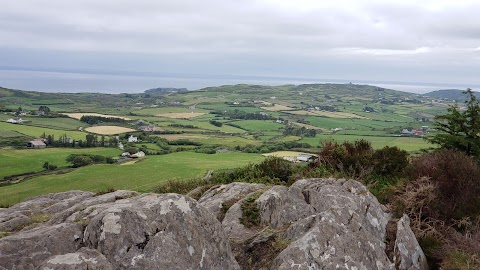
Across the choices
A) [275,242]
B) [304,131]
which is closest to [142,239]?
[275,242]

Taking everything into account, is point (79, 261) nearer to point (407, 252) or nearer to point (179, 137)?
point (407, 252)

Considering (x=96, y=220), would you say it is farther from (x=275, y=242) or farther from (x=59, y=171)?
(x=59, y=171)

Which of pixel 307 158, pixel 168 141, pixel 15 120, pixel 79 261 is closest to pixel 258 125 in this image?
pixel 168 141

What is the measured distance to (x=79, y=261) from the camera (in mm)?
6820

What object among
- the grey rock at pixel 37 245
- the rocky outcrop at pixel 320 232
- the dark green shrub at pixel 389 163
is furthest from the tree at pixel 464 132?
the grey rock at pixel 37 245

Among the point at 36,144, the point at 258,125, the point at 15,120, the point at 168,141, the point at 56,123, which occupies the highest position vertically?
the point at 15,120

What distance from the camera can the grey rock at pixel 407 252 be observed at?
9883 mm

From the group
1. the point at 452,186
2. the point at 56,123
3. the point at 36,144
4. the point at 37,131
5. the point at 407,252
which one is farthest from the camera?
the point at 56,123

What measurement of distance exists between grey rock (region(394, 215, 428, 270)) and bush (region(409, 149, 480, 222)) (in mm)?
2221

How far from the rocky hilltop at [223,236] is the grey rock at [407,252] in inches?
1.1

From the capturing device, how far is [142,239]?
7.66 meters

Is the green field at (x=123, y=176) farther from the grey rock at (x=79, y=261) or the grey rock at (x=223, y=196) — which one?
the grey rock at (x=79, y=261)

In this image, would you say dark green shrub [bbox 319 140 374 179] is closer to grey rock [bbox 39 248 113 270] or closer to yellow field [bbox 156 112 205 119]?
grey rock [bbox 39 248 113 270]

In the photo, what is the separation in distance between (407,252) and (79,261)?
8.22m
